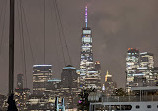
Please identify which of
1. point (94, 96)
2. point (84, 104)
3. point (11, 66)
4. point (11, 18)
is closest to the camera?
point (11, 66)

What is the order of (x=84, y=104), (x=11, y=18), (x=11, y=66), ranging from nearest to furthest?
(x=11, y=66) → (x=11, y=18) → (x=84, y=104)

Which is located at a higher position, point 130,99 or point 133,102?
point 130,99

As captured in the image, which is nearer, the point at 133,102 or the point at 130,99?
the point at 133,102

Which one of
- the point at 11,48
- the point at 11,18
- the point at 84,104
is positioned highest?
the point at 11,18

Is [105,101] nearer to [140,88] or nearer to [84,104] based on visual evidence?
[140,88]

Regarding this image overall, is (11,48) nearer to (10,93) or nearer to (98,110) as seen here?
(10,93)

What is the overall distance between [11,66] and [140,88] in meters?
15.1

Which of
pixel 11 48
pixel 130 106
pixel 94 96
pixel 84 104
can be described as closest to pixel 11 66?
pixel 11 48

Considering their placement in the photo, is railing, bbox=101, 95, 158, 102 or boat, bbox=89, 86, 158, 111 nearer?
boat, bbox=89, 86, 158, 111

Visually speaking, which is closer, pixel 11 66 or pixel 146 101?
pixel 11 66

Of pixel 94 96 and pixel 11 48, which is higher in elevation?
pixel 11 48

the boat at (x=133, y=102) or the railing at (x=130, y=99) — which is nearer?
the boat at (x=133, y=102)

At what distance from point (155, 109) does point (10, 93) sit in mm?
15957

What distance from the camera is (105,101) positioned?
47906 mm
